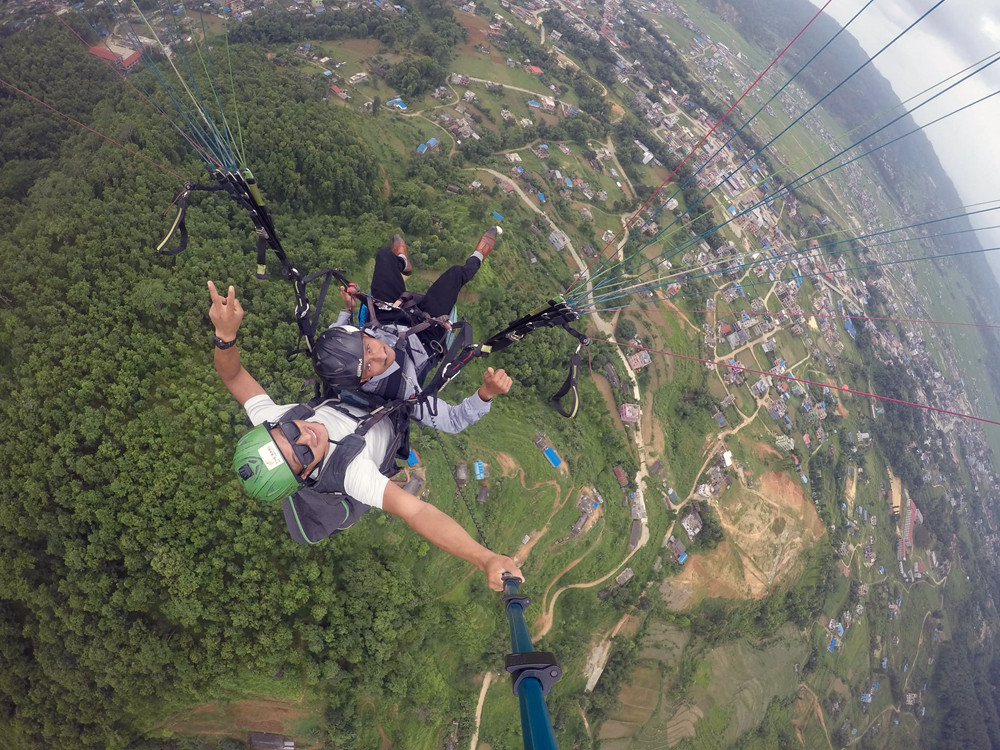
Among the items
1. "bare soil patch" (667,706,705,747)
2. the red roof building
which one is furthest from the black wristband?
the red roof building

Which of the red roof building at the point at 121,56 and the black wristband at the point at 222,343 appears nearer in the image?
the black wristband at the point at 222,343

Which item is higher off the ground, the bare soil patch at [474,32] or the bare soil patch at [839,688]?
the bare soil patch at [474,32]

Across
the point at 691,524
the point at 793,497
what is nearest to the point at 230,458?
the point at 691,524

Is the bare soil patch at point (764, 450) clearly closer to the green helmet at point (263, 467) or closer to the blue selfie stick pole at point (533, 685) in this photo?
the blue selfie stick pole at point (533, 685)

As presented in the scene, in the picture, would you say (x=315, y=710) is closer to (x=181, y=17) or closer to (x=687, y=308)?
(x=687, y=308)

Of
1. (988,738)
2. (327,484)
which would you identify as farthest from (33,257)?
(988,738)

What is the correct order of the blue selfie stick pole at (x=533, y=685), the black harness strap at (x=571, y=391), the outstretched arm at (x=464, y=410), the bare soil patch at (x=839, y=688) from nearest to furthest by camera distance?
the blue selfie stick pole at (x=533, y=685) → the outstretched arm at (x=464, y=410) → the black harness strap at (x=571, y=391) → the bare soil patch at (x=839, y=688)

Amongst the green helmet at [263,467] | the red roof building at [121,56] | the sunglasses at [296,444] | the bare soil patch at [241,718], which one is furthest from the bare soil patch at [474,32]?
the bare soil patch at [241,718]

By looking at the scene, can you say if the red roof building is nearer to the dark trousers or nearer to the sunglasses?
the dark trousers
